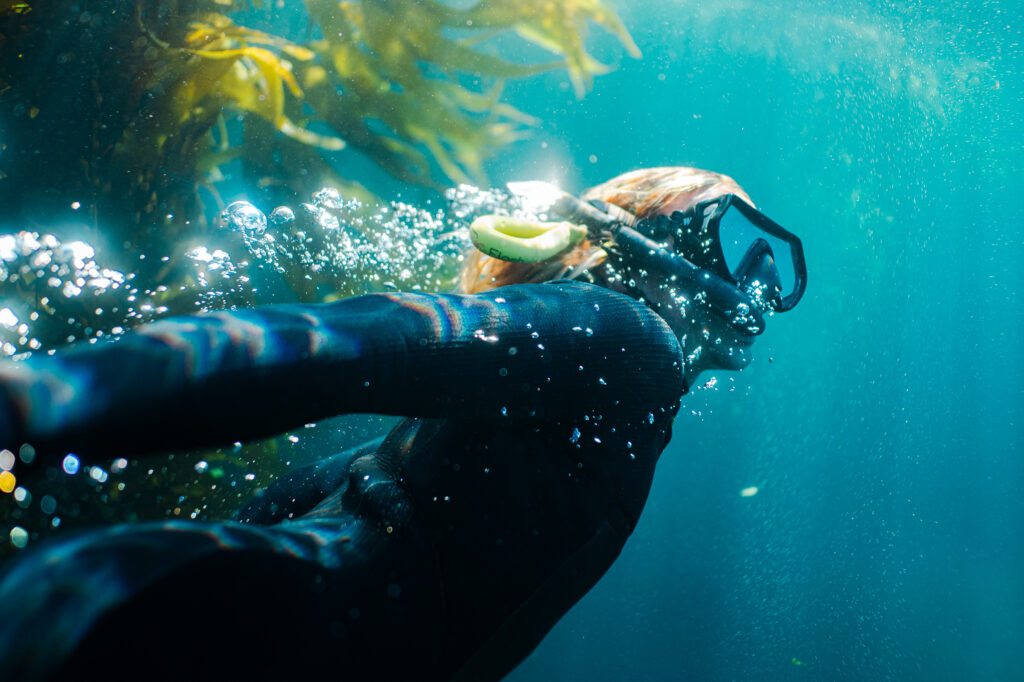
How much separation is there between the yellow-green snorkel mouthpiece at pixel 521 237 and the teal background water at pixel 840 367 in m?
12.1

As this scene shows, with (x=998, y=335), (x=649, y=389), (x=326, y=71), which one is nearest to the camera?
(x=649, y=389)

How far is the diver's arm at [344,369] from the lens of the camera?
1.86 ft

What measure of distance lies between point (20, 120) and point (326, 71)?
211 cm

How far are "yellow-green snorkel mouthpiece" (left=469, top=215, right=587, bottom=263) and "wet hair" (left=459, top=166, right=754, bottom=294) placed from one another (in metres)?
0.06

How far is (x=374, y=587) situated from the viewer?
90cm

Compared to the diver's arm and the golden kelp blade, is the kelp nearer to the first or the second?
the golden kelp blade

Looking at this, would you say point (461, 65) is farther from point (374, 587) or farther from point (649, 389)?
point (374, 587)

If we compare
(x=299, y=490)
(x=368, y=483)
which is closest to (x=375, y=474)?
(x=368, y=483)

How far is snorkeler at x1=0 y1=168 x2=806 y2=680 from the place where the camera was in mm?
583

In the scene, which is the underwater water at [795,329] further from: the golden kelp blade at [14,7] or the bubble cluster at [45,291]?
the golden kelp blade at [14,7]

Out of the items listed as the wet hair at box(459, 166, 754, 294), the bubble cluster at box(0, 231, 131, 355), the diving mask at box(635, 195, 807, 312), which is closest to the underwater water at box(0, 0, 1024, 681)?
the bubble cluster at box(0, 231, 131, 355)

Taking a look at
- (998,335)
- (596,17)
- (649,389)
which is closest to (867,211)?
(998,335)

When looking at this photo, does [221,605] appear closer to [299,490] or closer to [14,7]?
[299,490]

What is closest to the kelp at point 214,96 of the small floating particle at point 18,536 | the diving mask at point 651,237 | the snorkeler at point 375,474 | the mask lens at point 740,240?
the small floating particle at point 18,536
